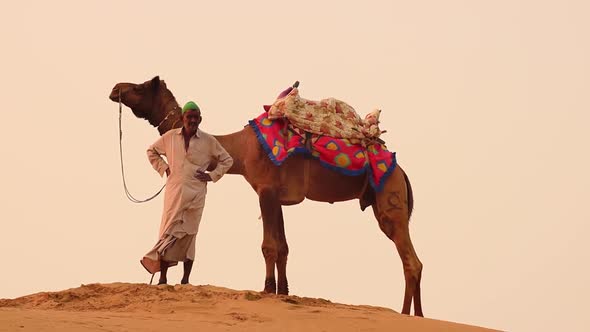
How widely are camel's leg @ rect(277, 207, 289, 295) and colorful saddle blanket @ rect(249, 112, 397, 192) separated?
0.73 meters

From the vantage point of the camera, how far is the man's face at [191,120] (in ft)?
39.0

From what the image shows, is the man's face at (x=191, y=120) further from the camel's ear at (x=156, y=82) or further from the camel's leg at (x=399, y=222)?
the camel's leg at (x=399, y=222)

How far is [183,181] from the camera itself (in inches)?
463

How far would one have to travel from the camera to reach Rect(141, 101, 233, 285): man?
11688 mm

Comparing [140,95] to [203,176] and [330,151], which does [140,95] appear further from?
[330,151]

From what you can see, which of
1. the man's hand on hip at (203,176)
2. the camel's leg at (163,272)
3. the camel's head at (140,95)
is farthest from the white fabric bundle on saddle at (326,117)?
the camel's leg at (163,272)

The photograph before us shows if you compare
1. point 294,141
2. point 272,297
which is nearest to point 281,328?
point 272,297

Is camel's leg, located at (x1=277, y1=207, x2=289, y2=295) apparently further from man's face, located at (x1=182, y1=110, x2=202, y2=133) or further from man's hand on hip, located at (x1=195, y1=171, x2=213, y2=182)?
man's face, located at (x1=182, y1=110, x2=202, y2=133)

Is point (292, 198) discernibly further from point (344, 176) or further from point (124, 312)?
point (124, 312)

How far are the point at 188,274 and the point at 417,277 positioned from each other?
271 cm

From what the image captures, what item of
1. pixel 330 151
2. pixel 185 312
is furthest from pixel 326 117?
pixel 185 312

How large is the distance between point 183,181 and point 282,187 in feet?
3.97

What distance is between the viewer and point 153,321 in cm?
904

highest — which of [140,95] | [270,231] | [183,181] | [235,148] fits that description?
[140,95]
